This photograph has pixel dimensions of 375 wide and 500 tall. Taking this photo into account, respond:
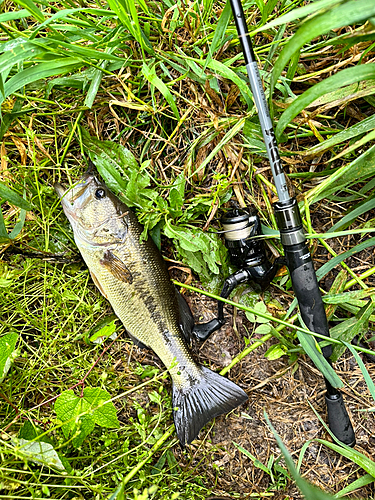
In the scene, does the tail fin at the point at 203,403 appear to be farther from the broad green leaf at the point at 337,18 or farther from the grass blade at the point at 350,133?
the broad green leaf at the point at 337,18

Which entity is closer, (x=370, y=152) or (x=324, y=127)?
(x=370, y=152)

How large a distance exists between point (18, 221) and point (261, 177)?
1420mm

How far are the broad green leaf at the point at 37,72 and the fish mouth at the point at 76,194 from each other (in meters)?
0.51

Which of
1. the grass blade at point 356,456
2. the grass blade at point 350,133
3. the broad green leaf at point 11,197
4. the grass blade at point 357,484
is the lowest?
Answer: the grass blade at point 357,484

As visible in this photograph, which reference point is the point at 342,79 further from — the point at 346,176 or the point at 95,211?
the point at 95,211

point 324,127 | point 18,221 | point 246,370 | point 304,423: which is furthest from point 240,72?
point 304,423

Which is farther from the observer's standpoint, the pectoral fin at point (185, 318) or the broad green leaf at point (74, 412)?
the pectoral fin at point (185, 318)

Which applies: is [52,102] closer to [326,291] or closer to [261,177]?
[261,177]

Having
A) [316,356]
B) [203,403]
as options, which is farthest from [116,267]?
[316,356]

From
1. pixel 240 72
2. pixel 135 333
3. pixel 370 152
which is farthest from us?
pixel 135 333

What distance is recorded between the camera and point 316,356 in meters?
1.76

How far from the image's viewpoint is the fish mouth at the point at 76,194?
6.50ft

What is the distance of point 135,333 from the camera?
6.72 feet

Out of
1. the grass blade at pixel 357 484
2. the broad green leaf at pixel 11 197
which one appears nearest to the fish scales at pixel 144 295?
the broad green leaf at pixel 11 197
